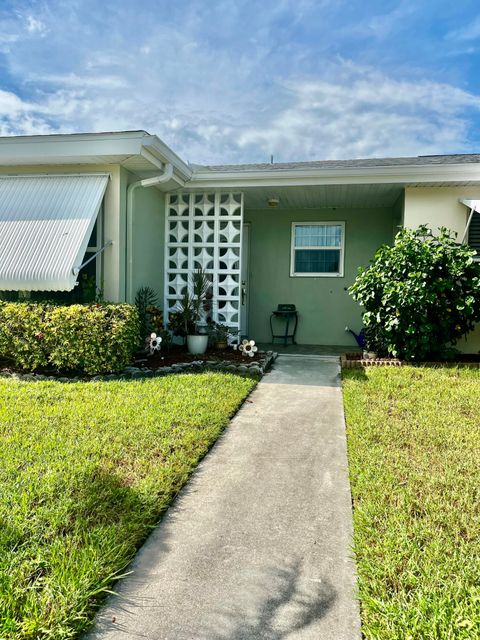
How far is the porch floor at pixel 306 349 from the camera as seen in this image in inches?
355

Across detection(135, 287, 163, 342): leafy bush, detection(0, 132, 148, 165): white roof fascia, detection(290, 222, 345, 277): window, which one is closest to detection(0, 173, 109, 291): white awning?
detection(0, 132, 148, 165): white roof fascia

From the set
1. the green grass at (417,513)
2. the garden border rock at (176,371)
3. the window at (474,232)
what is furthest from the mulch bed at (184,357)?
the window at (474,232)

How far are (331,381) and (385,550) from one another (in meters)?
4.31

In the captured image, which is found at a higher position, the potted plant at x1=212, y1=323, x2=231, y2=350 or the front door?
the front door

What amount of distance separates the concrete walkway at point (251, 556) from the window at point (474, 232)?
18.3 feet

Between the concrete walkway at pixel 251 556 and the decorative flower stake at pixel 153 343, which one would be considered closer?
the concrete walkway at pixel 251 556

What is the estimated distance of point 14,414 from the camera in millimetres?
4398

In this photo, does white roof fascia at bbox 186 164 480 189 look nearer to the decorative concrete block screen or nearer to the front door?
the decorative concrete block screen

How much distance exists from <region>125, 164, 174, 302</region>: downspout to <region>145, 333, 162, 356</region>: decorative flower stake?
2.47 ft

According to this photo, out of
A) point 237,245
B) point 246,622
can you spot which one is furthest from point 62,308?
point 246,622

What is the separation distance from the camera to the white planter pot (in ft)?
26.3

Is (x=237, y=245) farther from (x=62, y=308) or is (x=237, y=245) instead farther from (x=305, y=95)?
(x=305, y=95)

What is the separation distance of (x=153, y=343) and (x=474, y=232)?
589 centimetres

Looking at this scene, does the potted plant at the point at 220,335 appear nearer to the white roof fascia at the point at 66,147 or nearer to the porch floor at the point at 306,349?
the porch floor at the point at 306,349
